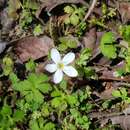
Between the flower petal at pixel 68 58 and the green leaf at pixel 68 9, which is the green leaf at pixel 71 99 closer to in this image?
the flower petal at pixel 68 58

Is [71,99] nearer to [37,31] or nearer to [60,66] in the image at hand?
[60,66]

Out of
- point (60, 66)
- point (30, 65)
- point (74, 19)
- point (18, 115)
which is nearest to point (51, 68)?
point (60, 66)

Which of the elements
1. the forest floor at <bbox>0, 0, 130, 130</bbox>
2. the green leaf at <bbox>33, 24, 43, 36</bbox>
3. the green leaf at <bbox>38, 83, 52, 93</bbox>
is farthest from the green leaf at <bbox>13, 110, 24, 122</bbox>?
the green leaf at <bbox>33, 24, 43, 36</bbox>

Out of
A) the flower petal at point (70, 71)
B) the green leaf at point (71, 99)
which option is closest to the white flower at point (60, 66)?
the flower petal at point (70, 71)

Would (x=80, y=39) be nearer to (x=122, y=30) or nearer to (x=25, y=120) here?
(x=122, y=30)

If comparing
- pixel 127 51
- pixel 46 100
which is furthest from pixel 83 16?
pixel 46 100

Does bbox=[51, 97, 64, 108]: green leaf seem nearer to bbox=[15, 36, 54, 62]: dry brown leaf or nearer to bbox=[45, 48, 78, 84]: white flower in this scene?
bbox=[45, 48, 78, 84]: white flower
